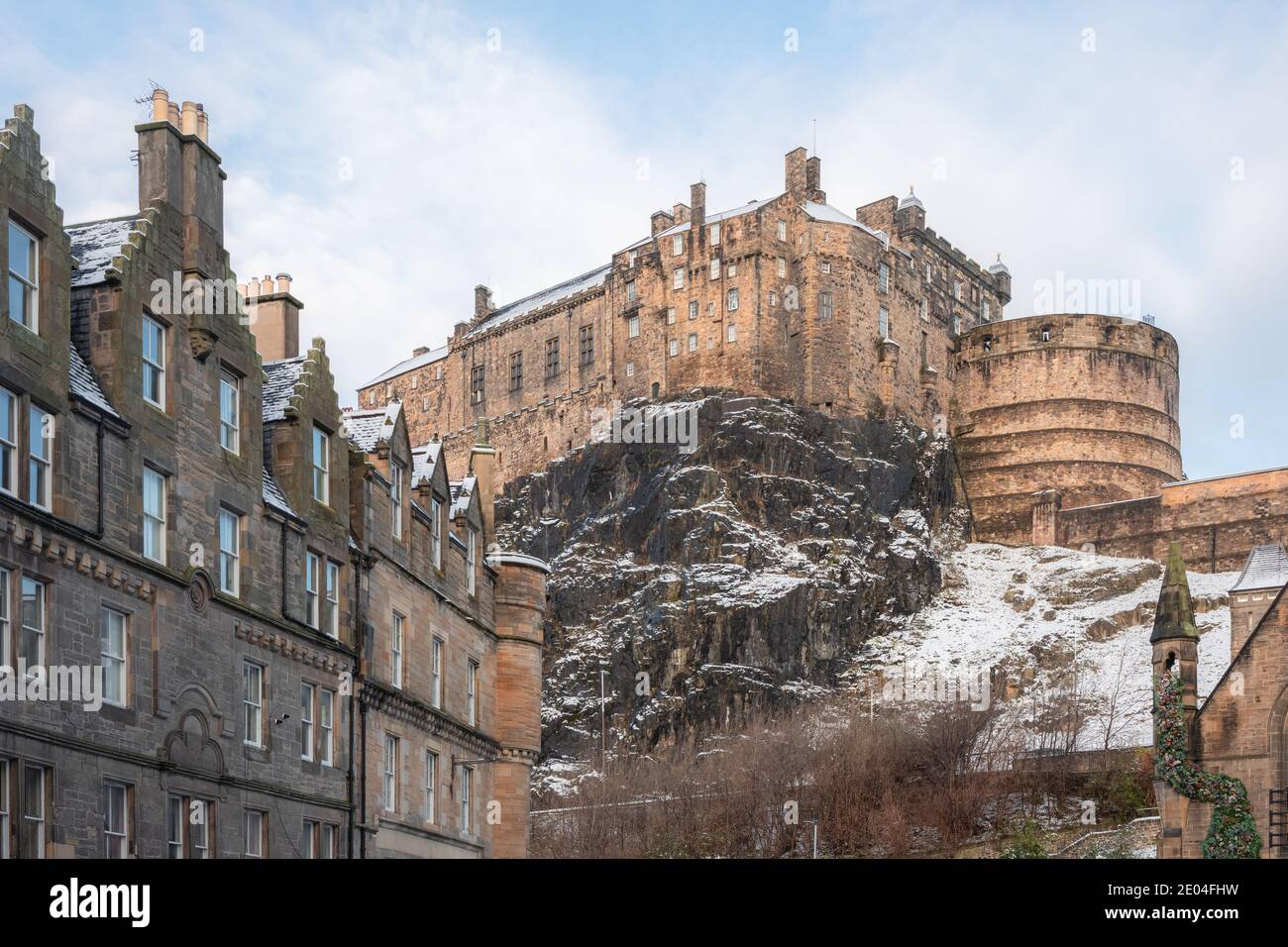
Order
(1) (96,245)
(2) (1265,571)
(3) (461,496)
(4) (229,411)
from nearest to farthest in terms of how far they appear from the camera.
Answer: (1) (96,245)
(4) (229,411)
(3) (461,496)
(2) (1265,571)

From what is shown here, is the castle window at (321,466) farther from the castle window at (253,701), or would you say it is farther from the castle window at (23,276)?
the castle window at (23,276)

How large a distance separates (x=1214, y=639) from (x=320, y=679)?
61.2m

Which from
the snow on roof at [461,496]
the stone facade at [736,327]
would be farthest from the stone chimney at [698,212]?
the snow on roof at [461,496]

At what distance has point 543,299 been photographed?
11381cm

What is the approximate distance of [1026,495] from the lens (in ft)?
343

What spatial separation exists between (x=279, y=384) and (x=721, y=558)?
2424 inches

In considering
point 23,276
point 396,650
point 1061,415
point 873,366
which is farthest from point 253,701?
point 1061,415

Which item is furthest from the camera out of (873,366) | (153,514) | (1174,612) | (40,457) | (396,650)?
(873,366)

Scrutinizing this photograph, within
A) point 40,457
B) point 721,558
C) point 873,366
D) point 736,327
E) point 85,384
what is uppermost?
point 736,327

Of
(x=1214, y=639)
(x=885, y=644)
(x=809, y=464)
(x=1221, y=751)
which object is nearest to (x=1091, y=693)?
(x=1214, y=639)

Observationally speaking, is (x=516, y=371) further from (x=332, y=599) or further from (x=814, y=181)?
(x=332, y=599)

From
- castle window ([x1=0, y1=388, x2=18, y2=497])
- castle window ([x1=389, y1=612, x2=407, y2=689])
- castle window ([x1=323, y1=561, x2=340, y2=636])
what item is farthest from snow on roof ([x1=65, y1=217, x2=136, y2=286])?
castle window ([x1=389, y1=612, x2=407, y2=689])

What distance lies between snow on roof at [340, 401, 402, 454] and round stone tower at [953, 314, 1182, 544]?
233 ft
